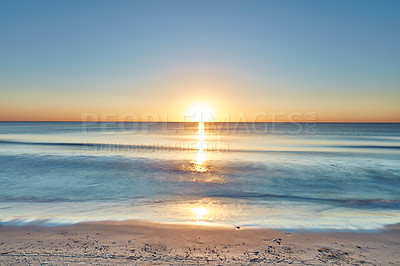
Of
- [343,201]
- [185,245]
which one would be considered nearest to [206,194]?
[343,201]

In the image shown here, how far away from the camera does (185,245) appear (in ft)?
19.3

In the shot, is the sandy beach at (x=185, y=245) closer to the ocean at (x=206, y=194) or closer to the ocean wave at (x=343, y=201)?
the ocean at (x=206, y=194)

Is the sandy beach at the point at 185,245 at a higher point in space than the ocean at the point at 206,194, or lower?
higher

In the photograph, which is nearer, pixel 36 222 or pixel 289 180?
pixel 36 222

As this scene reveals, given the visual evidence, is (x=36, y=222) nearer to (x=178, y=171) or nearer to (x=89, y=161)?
(x=178, y=171)

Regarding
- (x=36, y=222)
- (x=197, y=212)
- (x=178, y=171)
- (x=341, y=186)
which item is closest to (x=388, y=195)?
(x=341, y=186)

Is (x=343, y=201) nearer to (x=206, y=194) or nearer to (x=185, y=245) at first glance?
(x=206, y=194)

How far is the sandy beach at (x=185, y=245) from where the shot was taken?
16.9ft

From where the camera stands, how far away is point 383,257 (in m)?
5.40

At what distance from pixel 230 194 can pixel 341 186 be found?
637 cm

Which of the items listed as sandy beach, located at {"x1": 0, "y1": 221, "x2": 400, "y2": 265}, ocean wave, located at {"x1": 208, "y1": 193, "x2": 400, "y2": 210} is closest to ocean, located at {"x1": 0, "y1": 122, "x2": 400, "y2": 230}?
ocean wave, located at {"x1": 208, "y1": 193, "x2": 400, "y2": 210}

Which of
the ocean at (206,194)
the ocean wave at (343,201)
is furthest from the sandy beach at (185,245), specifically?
the ocean wave at (343,201)

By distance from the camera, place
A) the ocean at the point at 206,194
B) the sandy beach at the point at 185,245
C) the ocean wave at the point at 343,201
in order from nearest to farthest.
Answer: the sandy beach at the point at 185,245 → the ocean at the point at 206,194 → the ocean wave at the point at 343,201

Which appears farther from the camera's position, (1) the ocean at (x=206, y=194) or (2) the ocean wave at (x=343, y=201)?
(2) the ocean wave at (x=343, y=201)
